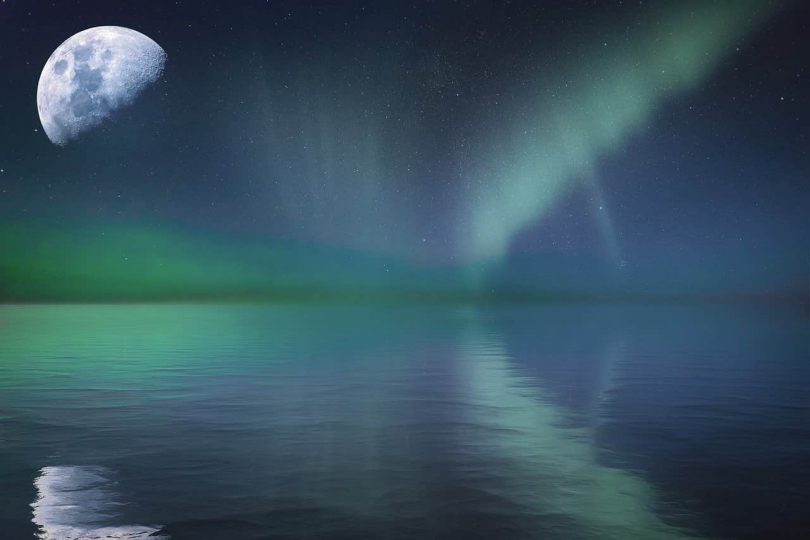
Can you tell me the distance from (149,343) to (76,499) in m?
49.3

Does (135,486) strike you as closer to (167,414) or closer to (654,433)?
(167,414)

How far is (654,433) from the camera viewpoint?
1922 centimetres

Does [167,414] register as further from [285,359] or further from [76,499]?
[285,359]

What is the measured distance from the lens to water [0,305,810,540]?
36.9ft

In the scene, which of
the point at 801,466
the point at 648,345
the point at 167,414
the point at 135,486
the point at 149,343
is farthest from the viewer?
the point at 149,343

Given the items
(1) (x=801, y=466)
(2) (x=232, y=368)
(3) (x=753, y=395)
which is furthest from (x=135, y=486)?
(2) (x=232, y=368)

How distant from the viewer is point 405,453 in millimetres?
16547

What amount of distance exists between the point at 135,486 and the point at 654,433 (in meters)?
11.3

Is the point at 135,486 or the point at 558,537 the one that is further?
the point at 135,486

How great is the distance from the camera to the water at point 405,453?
36.9 feet

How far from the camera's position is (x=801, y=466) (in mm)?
15148

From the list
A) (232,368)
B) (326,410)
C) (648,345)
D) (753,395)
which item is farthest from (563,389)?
(648,345)

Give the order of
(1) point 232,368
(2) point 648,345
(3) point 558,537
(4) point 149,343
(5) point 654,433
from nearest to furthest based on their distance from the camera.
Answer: (3) point 558,537 → (5) point 654,433 → (1) point 232,368 → (2) point 648,345 → (4) point 149,343

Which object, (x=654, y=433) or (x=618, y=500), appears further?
(x=654, y=433)
